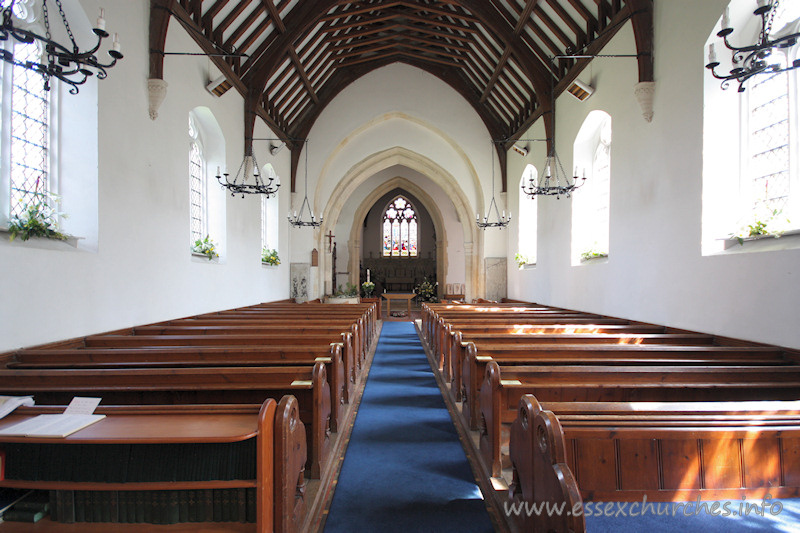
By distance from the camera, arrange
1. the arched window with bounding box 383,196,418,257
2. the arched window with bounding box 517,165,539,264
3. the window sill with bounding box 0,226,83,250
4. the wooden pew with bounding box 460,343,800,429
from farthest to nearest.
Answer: the arched window with bounding box 383,196,418,257
the arched window with bounding box 517,165,539,264
the window sill with bounding box 0,226,83,250
the wooden pew with bounding box 460,343,800,429

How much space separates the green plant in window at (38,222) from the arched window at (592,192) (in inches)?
273

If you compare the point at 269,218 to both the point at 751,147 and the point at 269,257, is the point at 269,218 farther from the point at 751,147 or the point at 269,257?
the point at 751,147

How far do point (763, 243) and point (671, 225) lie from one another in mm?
1187

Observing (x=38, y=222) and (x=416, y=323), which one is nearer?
A: (x=38, y=222)

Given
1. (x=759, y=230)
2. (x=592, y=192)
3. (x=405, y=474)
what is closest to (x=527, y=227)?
(x=592, y=192)

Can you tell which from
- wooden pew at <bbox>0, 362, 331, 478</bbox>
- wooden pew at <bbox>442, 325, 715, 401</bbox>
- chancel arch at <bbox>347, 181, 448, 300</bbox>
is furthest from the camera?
chancel arch at <bbox>347, 181, 448, 300</bbox>

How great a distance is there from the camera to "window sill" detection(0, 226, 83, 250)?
12.0ft

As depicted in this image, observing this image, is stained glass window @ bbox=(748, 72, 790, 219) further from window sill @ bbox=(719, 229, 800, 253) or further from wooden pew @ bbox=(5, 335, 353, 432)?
wooden pew @ bbox=(5, 335, 353, 432)

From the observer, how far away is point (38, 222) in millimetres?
3801

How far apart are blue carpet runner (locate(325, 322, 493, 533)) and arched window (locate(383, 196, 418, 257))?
56.5 feet

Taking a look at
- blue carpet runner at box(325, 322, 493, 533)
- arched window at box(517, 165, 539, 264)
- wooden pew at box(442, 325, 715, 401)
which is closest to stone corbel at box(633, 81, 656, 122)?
wooden pew at box(442, 325, 715, 401)

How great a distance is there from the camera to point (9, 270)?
3580 millimetres

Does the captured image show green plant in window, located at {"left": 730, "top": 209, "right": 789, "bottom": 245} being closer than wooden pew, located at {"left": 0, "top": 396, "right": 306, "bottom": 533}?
No

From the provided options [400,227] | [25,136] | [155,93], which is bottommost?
[25,136]
